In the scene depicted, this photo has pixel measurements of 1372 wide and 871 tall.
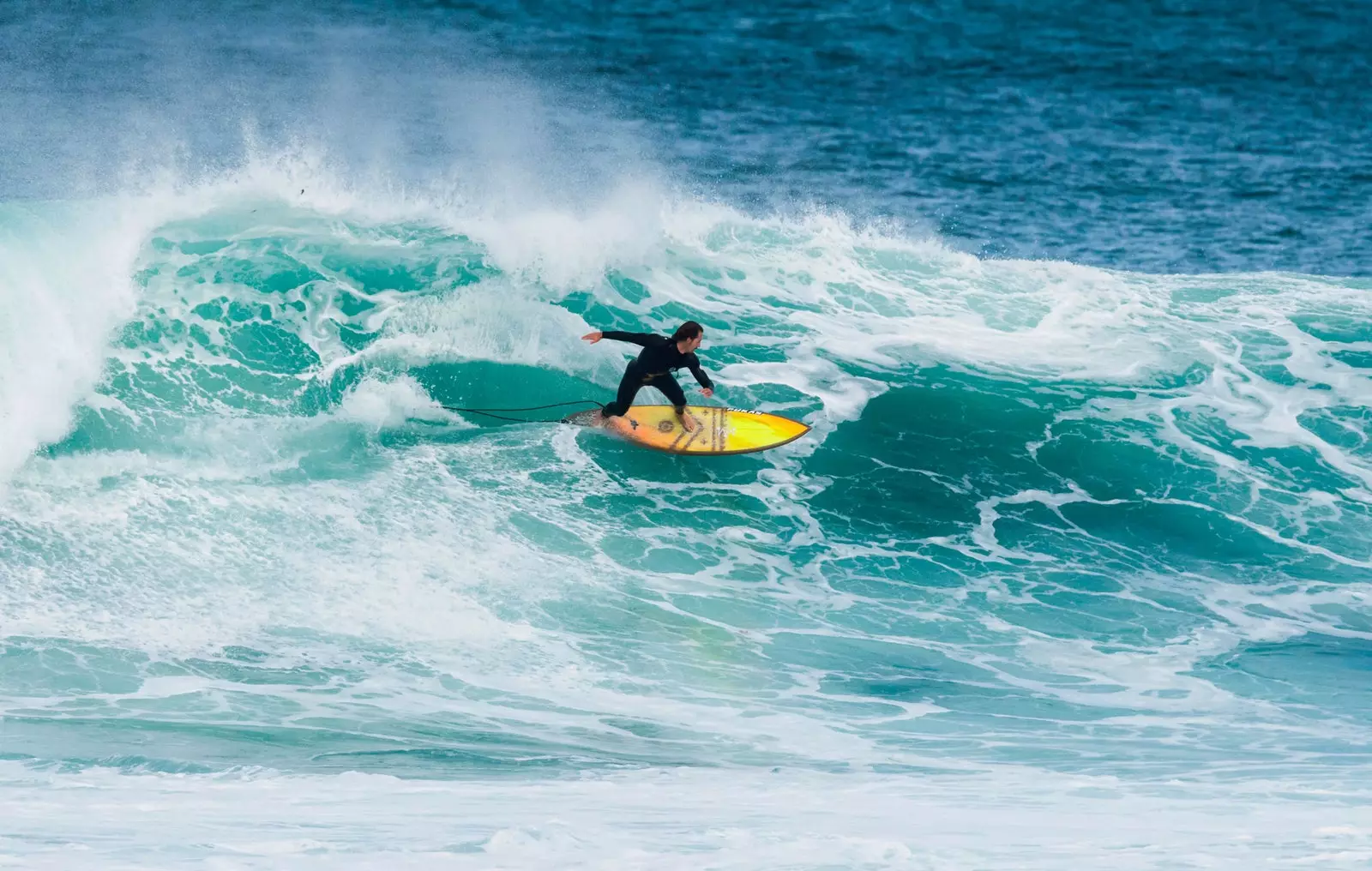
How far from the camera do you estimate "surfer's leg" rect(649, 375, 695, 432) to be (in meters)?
12.4

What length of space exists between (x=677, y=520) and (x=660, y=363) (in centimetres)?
159

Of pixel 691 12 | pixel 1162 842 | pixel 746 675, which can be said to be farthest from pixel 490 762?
pixel 691 12

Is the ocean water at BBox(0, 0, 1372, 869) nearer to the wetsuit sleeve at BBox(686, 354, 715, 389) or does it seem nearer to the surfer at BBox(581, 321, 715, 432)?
the surfer at BBox(581, 321, 715, 432)

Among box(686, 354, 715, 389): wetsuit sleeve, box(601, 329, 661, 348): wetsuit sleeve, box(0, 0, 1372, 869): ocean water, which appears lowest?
box(0, 0, 1372, 869): ocean water

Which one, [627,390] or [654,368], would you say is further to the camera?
[627,390]

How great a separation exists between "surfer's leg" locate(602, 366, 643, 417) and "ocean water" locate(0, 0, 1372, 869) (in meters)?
0.86

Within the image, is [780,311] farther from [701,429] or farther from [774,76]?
[774,76]

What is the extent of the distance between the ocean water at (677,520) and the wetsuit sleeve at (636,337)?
175 cm

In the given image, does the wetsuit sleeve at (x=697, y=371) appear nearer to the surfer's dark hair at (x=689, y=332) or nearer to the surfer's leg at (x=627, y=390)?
the surfer's dark hair at (x=689, y=332)

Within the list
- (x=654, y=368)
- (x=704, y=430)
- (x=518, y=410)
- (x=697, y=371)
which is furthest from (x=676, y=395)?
(x=518, y=410)

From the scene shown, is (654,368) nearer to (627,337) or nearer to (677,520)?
(627,337)

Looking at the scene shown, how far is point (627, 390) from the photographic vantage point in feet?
40.9

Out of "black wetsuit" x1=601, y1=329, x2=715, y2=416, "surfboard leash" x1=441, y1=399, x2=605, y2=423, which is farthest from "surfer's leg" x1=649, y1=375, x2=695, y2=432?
"surfboard leash" x1=441, y1=399, x2=605, y2=423

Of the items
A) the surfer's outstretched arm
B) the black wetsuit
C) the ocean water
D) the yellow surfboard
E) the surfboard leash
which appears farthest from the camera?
the surfboard leash
